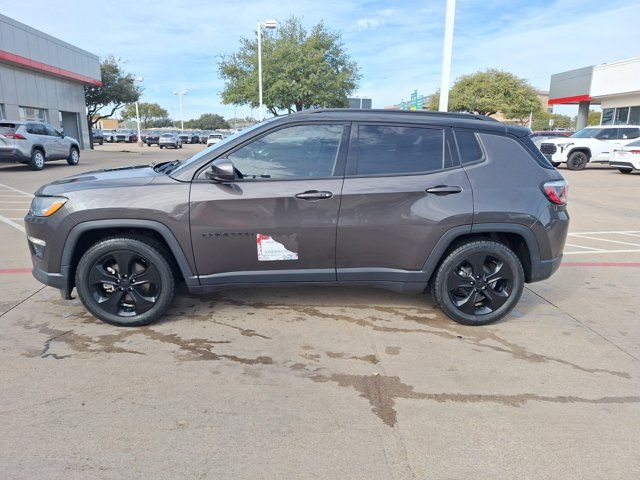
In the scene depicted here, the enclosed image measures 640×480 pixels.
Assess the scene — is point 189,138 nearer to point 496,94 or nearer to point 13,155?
point 496,94

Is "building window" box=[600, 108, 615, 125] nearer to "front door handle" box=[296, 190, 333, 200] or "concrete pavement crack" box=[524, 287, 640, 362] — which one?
"concrete pavement crack" box=[524, 287, 640, 362]

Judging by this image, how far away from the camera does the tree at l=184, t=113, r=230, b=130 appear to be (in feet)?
363

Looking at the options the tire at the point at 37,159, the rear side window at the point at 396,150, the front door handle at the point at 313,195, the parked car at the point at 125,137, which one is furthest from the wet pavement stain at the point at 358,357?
the parked car at the point at 125,137

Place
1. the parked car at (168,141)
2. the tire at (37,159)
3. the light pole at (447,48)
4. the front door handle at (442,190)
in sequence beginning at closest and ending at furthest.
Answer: the front door handle at (442,190) → the light pole at (447,48) → the tire at (37,159) → the parked car at (168,141)

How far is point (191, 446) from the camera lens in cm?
255

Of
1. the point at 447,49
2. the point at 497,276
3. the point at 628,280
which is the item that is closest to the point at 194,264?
the point at 497,276

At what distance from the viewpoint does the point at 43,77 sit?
27422 mm

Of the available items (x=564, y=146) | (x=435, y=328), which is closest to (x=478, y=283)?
(x=435, y=328)

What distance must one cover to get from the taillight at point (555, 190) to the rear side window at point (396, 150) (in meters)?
0.88

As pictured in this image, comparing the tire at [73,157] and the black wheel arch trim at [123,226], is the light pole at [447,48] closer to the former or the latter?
the black wheel arch trim at [123,226]

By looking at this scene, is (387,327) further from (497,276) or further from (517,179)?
(517,179)

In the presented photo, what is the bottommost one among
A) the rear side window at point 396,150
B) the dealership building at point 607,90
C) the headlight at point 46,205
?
the headlight at point 46,205

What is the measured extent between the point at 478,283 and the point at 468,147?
118 centimetres

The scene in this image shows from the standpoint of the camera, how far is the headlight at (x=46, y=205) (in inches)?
146
